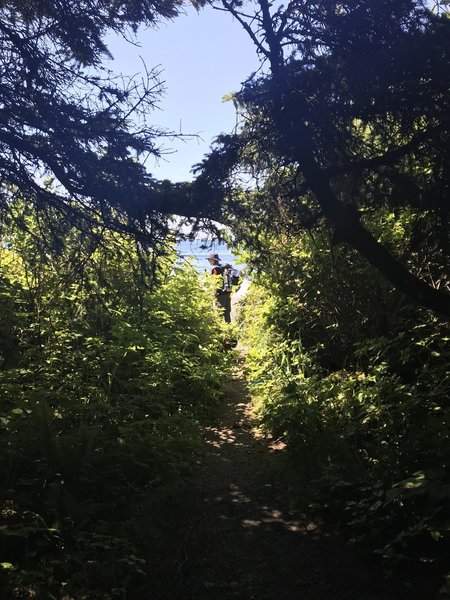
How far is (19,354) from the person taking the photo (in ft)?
19.7

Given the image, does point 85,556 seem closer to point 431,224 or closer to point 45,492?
point 45,492

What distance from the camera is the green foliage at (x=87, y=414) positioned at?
3232 mm

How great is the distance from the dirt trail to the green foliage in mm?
310

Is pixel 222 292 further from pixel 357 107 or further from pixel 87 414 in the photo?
pixel 357 107

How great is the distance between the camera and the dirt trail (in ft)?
10.4

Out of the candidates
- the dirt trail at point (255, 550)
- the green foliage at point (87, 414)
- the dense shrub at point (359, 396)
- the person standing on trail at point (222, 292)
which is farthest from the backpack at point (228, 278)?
the dirt trail at point (255, 550)

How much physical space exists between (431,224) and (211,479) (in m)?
3.52

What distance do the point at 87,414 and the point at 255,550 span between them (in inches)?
98.7

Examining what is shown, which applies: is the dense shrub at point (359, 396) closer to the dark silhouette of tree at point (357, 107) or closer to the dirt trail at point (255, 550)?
the dirt trail at point (255, 550)

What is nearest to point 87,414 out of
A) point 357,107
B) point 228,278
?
point 357,107

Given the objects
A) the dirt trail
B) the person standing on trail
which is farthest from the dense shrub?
the person standing on trail

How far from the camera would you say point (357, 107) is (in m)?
3.92

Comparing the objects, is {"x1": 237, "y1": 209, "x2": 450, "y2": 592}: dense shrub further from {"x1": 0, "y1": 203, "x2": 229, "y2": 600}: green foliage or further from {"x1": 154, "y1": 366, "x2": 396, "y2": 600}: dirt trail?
{"x1": 0, "y1": 203, "x2": 229, "y2": 600}: green foliage

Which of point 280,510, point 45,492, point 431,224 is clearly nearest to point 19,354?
point 45,492
